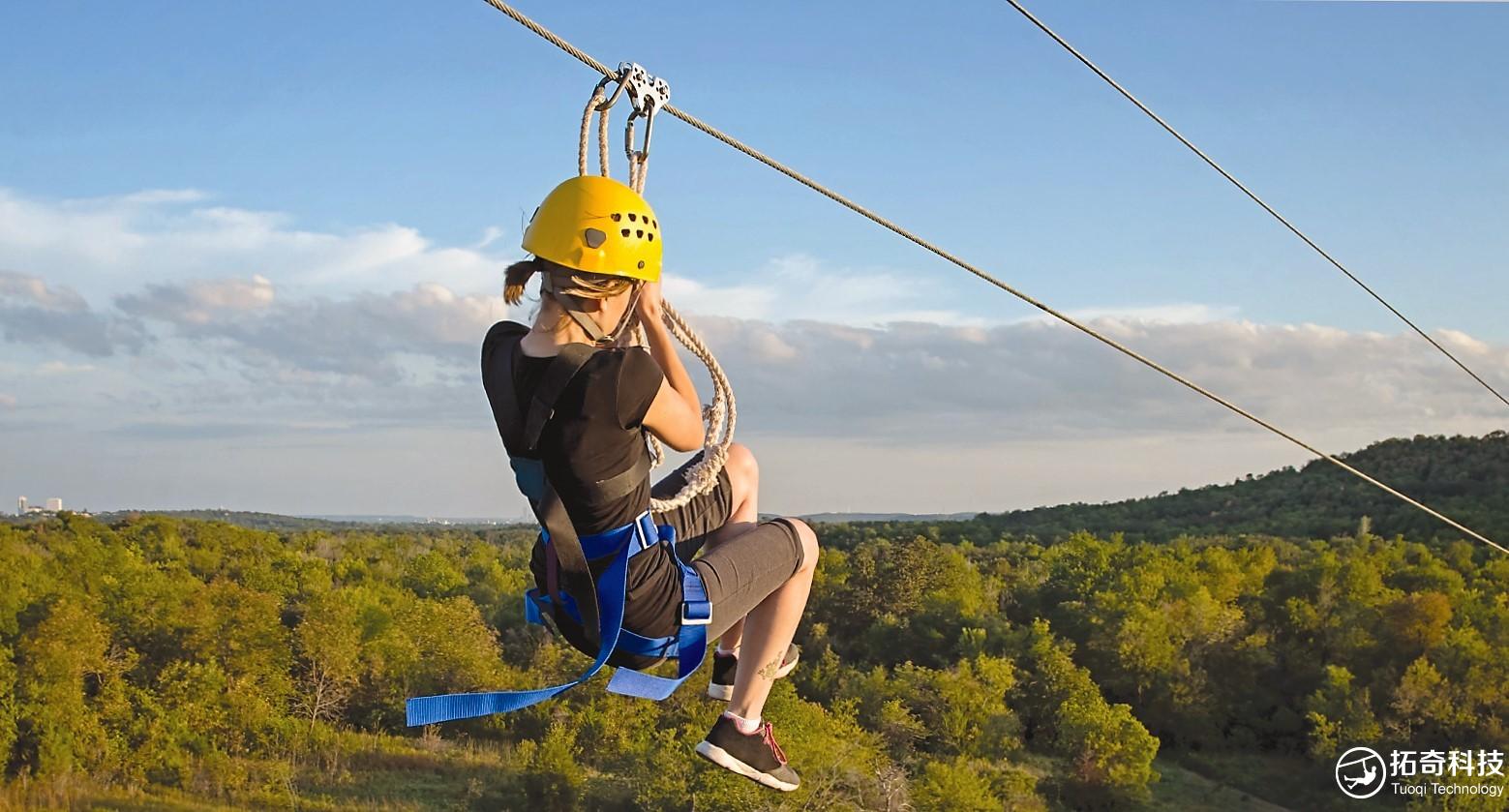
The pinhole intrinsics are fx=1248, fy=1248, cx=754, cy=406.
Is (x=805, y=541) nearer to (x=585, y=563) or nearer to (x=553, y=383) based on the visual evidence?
(x=585, y=563)

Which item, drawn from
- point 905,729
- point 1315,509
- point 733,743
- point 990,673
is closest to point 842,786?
point 905,729

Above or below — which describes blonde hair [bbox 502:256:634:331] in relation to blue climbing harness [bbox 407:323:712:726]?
above

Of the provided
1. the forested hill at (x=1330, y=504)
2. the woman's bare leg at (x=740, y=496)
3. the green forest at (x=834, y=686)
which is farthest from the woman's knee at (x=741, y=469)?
the forested hill at (x=1330, y=504)

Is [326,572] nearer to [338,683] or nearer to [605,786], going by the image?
[338,683]

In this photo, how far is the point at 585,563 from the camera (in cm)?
286

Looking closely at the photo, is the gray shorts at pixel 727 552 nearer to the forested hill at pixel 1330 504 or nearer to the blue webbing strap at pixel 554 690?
the blue webbing strap at pixel 554 690

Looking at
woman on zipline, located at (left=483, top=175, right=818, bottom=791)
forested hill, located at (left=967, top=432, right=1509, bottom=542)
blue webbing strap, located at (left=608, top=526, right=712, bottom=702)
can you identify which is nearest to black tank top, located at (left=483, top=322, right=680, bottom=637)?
woman on zipline, located at (left=483, top=175, right=818, bottom=791)

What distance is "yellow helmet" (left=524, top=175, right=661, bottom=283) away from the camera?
272cm

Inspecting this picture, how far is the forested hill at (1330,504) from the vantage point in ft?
179

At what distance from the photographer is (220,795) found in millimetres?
27812

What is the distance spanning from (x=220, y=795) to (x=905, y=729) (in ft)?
50.8

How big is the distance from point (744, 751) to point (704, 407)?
3.29ft

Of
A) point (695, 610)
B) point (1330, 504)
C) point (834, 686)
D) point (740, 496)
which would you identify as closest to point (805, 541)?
point (740, 496)

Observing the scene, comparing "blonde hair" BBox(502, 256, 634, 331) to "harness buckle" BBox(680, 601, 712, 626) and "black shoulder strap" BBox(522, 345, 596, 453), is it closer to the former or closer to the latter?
"black shoulder strap" BBox(522, 345, 596, 453)
